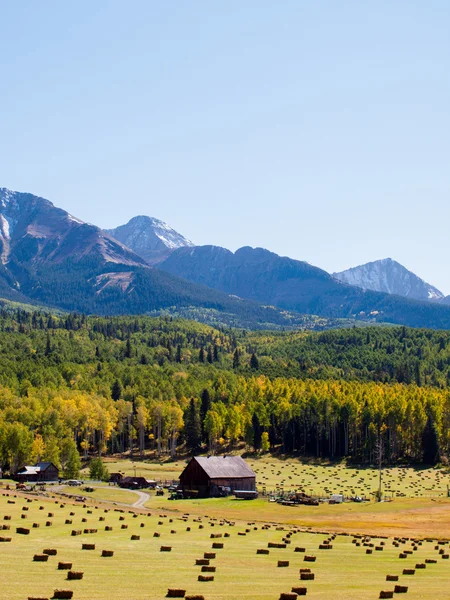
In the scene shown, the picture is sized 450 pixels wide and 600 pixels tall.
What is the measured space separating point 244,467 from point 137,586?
349 ft

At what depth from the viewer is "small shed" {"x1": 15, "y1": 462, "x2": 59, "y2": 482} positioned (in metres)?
141

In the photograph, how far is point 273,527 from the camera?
78375 millimetres

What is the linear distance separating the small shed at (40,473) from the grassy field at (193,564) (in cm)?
7132

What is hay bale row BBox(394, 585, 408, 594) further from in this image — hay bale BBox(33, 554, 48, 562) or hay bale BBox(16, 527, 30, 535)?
hay bale BBox(16, 527, 30, 535)

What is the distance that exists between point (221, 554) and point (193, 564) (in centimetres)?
609

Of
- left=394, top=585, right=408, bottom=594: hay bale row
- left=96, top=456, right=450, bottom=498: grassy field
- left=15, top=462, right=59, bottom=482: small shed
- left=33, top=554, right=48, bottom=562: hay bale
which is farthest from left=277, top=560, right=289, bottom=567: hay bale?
left=15, top=462, right=59, bottom=482: small shed

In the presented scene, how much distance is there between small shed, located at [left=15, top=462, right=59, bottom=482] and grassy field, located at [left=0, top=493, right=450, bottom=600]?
71323mm

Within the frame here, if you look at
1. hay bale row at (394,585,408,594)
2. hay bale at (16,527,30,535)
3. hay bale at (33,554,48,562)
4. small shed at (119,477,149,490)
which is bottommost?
small shed at (119,477,149,490)

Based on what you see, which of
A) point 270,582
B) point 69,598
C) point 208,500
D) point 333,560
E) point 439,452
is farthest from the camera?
point 439,452

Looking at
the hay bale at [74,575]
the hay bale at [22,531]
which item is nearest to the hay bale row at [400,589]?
the hay bale at [74,575]

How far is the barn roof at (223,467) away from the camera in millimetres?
135125

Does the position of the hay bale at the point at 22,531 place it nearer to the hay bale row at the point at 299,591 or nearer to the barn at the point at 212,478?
the hay bale row at the point at 299,591

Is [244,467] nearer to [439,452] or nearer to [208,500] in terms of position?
[208,500]

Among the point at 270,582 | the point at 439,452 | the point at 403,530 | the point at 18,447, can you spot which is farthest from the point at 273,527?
the point at 439,452
